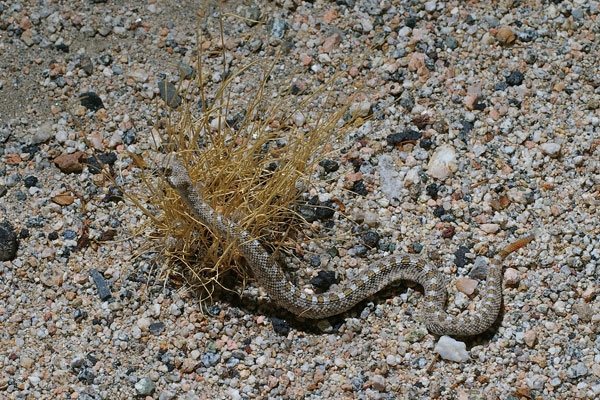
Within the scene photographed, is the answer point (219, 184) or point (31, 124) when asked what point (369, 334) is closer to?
point (219, 184)

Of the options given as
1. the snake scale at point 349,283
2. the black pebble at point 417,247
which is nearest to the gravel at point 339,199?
the black pebble at point 417,247

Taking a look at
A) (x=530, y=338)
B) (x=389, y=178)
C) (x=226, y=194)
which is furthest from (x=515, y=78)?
(x=226, y=194)

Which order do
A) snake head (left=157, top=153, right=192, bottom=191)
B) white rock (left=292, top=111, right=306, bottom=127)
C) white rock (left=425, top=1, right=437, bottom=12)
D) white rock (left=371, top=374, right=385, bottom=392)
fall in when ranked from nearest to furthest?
white rock (left=371, top=374, right=385, bottom=392) < snake head (left=157, top=153, right=192, bottom=191) < white rock (left=292, top=111, right=306, bottom=127) < white rock (left=425, top=1, right=437, bottom=12)

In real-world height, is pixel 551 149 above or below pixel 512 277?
above

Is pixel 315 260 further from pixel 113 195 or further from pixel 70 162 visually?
pixel 70 162

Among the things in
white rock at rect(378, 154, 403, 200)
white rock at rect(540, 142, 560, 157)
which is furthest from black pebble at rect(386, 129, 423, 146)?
white rock at rect(540, 142, 560, 157)

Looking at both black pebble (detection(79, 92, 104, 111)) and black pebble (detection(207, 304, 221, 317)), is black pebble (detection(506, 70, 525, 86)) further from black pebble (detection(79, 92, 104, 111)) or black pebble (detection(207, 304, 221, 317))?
black pebble (detection(79, 92, 104, 111))

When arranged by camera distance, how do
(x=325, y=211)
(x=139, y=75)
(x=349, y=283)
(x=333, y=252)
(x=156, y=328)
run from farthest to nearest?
(x=139, y=75) < (x=325, y=211) < (x=333, y=252) < (x=349, y=283) < (x=156, y=328)
